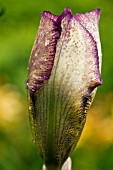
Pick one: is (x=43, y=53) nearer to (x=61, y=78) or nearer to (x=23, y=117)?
(x=61, y=78)

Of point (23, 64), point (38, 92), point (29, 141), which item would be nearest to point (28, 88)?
point (38, 92)

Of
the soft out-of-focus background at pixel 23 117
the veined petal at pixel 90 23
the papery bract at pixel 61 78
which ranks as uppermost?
the veined petal at pixel 90 23

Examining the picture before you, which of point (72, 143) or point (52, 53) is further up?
point (52, 53)

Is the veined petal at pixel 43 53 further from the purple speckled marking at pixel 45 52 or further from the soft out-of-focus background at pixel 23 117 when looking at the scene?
the soft out-of-focus background at pixel 23 117

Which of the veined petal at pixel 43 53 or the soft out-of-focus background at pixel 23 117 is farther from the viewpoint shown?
the soft out-of-focus background at pixel 23 117

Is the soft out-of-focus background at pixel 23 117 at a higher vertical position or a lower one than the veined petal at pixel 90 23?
lower

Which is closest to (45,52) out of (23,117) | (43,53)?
(43,53)

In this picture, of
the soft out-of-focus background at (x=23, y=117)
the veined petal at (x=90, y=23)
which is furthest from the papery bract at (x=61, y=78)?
the soft out-of-focus background at (x=23, y=117)

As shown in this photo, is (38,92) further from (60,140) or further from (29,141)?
(29,141)
